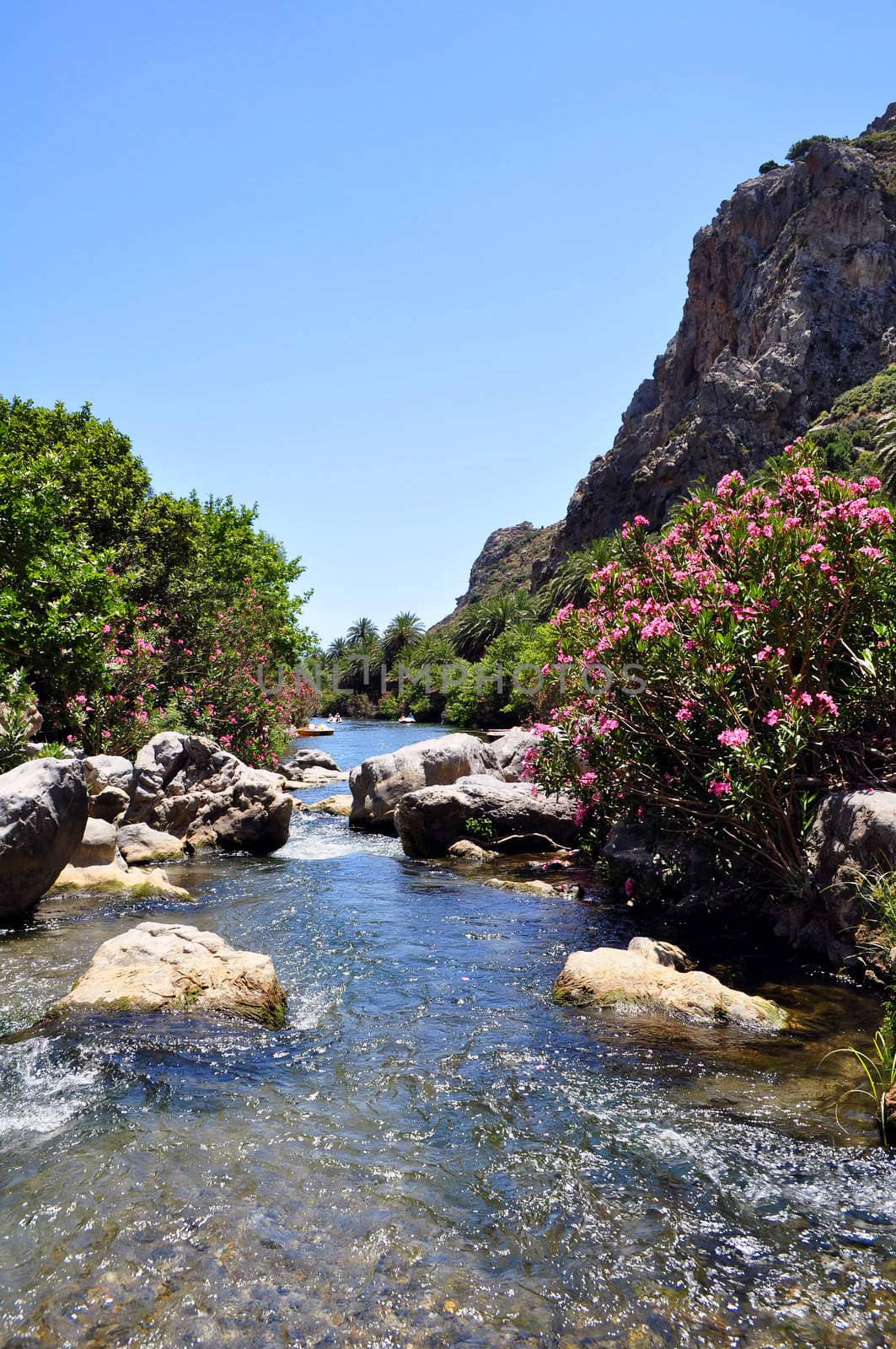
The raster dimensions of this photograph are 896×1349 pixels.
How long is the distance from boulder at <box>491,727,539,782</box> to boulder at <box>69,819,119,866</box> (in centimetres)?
1013

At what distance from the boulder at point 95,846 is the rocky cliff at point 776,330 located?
9025 centimetres

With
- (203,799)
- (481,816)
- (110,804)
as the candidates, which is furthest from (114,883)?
(481,816)

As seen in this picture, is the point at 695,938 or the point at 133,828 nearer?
the point at 695,938

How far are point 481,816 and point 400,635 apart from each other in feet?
307

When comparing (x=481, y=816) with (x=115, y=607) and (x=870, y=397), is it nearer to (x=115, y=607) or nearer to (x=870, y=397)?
(x=115, y=607)

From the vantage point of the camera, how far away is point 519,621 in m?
76.6

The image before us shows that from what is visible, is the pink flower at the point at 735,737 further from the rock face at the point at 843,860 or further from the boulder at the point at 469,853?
the boulder at the point at 469,853

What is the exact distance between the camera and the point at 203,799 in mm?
17031

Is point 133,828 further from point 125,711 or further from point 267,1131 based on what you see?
point 267,1131

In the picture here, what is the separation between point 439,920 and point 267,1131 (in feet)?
21.1

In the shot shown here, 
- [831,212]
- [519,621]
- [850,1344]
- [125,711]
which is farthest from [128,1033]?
[831,212]

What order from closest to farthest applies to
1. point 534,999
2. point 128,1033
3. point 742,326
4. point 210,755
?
1. point 128,1033
2. point 534,999
3. point 210,755
4. point 742,326

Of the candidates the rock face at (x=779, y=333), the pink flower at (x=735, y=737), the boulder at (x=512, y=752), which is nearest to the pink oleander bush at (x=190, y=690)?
the boulder at (x=512, y=752)

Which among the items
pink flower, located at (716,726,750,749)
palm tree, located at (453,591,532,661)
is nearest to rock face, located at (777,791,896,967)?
pink flower, located at (716,726,750,749)
